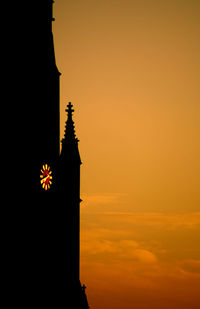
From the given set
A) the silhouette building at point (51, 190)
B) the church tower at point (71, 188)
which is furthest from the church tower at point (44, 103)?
the church tower at point (71, 188)

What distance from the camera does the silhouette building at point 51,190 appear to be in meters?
76.3

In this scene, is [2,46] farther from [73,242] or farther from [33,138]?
[73,242]

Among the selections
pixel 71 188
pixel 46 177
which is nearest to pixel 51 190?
pixel 46 177

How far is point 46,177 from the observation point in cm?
7712

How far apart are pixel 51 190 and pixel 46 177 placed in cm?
194

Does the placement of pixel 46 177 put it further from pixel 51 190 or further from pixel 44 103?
pixel 44 103

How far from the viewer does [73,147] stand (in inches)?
3172

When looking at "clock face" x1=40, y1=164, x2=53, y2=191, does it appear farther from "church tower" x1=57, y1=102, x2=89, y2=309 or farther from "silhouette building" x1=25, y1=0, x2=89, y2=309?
"church tower" x1=57, y1=102, x2=89, y2=309

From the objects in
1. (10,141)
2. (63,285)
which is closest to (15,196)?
(10,141)

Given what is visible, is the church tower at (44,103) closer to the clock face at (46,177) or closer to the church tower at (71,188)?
the clock face at (46,177)

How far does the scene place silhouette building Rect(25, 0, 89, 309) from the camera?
250 feet

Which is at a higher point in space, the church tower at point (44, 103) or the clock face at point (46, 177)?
the church tower at point (44, 103)

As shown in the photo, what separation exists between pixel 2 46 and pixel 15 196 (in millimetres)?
11841

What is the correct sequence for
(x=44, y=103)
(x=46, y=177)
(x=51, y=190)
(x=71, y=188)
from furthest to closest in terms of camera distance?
1. (x=71, y=188)
2. (x=51, y=190)
3. (x=44, y=103)
4. (x=46, y=177)
